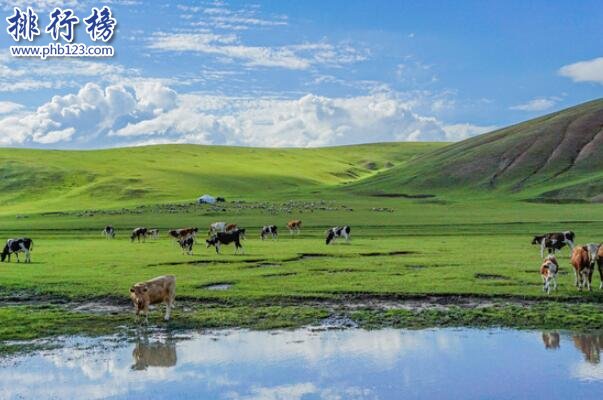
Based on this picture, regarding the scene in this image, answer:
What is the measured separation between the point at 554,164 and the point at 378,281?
135316 mm

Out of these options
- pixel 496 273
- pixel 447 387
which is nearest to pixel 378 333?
pixel 447 387

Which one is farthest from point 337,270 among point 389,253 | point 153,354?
point 153,354

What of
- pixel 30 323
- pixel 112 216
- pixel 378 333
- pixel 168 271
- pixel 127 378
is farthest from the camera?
pixel 112 216

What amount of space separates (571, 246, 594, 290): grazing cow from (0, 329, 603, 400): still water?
6.57m

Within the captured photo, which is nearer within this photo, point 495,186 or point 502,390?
point 502,390

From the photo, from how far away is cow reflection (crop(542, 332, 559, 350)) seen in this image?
17.9 meters

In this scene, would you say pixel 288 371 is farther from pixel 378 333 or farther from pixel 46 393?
pixel 46 393

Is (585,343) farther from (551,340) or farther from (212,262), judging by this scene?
(212,262)

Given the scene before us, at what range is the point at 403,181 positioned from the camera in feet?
528

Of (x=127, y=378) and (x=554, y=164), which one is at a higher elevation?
(x=554, y=164)

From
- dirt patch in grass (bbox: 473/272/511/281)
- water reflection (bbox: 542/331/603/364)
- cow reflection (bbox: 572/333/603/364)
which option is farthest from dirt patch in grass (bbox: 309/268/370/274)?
cow reflection (bbox: 572/333/603/364)

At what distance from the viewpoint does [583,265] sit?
981 inches

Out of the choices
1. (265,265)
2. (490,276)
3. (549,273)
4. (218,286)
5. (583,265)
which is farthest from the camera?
(265,265)

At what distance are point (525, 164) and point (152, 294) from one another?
145 meters
